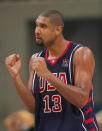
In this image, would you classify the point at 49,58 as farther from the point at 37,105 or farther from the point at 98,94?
the point at 98,94

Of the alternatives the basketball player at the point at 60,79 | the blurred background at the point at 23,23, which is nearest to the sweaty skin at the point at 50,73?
the basketball player at the point at 60,79

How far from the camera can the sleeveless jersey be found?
15.8 ft

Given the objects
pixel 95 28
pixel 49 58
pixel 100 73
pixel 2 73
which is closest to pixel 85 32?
pixel 95 28

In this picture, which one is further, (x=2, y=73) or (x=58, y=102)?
(x=2, y=73)

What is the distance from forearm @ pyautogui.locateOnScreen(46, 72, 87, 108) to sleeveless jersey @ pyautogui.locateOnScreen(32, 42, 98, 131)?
0.24 metres

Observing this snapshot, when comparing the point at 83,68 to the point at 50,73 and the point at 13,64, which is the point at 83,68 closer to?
the point at 50,73

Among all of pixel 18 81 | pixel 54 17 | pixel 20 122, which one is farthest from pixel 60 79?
pixel 20 122

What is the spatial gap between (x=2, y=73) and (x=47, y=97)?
7196 mm

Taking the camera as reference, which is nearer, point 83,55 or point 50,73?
point 50,73

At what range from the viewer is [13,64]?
4.87 meters

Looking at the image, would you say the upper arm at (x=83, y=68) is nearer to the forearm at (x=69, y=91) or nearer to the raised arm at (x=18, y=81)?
the forearm at (x=69, y=91)

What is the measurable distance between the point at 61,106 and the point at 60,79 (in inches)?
10.6

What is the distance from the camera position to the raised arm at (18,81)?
482 cm

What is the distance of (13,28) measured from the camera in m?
12.2
